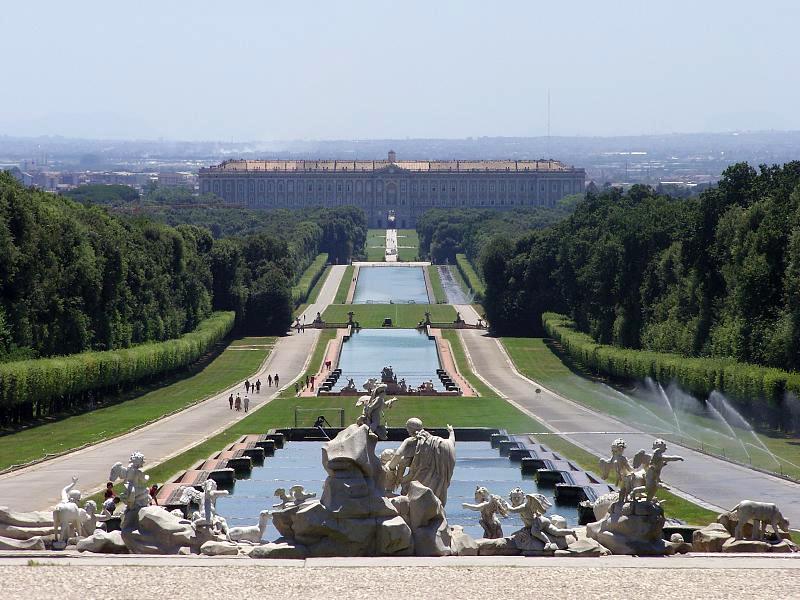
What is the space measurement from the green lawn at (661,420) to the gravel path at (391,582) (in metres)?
16.0

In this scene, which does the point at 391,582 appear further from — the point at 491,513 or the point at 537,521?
the point at 491,513

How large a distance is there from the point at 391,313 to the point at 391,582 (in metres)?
86.3

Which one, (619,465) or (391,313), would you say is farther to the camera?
(391,313)

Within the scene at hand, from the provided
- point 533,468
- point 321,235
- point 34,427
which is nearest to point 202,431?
point 34,427

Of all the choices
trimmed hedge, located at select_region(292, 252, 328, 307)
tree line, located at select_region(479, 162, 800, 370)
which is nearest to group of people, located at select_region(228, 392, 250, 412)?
tree line, located at select_region(479, 162, 800, 370)

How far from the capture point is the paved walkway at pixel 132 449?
35250 mm

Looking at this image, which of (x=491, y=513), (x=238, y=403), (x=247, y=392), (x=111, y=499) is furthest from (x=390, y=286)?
(x=491, y=513)

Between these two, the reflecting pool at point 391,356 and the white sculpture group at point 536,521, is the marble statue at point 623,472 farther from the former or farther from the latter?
the reflecting pool at point 391,356

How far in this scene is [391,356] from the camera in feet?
279

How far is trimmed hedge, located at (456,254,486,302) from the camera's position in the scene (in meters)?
122

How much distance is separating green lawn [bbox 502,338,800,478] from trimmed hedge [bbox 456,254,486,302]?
3345 centimetres

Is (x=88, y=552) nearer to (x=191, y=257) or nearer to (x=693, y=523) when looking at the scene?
(x=693, y=523)

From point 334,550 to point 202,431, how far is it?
1105 inches

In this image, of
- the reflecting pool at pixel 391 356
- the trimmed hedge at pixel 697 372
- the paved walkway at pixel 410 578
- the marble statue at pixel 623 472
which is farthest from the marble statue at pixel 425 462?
the reflecting pool at pixel 391 356
